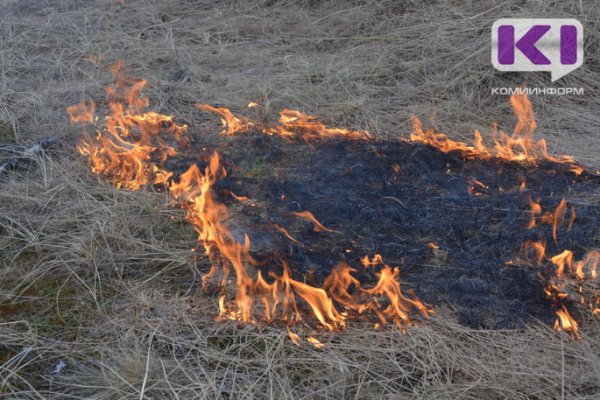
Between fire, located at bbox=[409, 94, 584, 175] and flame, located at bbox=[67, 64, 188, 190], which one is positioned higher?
flame, located at bbox=[67, 64, 188, 190]

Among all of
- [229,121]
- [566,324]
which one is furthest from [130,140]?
[566,324]

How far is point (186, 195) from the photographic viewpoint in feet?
11.3

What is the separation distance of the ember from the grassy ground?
13 cm

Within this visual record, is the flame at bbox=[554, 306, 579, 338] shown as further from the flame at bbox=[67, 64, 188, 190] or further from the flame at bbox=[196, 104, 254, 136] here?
the flame at bbox=[196, 104, 254, 136]

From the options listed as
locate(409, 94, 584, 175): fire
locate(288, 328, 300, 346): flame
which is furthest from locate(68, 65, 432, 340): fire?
locate(409, 94, 584, 175): fire

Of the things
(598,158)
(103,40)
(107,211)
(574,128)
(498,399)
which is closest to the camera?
(498,399)

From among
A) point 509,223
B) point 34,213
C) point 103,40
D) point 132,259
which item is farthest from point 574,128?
point 103,40

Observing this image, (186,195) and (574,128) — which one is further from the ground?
(186,195)

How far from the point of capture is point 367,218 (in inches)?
120

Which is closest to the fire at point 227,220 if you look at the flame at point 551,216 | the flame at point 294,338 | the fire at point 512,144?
the flame at point 294,338

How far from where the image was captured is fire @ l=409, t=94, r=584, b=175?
142 inches

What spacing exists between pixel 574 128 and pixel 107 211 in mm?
2945

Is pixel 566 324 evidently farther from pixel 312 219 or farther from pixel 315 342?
pixel 312 219

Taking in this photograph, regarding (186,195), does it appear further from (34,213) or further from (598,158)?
(598,158)
